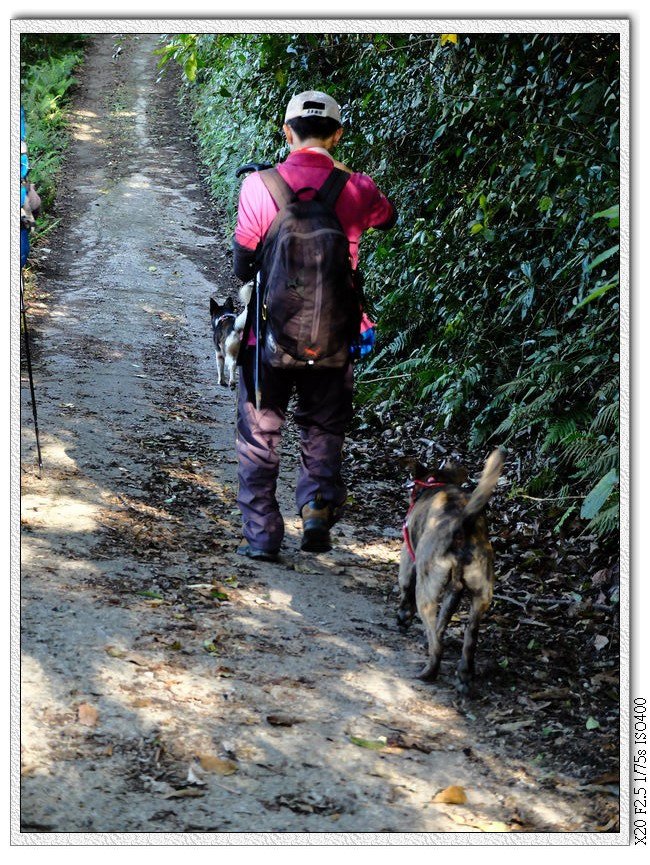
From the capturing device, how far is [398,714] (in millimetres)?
3973

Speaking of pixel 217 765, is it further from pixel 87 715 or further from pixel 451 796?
pixel 451 796

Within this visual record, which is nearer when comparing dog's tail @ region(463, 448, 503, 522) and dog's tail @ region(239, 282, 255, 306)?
dog's tail @ region(463, 448, 503, 522)

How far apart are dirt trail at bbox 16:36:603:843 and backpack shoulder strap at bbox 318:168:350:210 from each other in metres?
2.15

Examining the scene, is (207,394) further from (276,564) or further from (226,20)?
(226,20)

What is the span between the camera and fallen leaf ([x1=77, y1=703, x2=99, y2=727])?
3.50 metres

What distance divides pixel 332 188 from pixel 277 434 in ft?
4.79

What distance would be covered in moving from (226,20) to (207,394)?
18.0 ft

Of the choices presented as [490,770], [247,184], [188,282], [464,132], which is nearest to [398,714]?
[490,770]

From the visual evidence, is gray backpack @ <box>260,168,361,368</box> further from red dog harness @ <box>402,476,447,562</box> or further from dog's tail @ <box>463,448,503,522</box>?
dog's tail @ <box>463,448,503,522</box>

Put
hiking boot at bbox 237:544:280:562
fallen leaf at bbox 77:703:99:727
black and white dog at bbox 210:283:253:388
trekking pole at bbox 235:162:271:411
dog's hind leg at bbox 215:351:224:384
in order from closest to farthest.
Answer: fallen leaf at bbox 77:703:99:727 < trekking pole at bbox 235:162:271:411 < hiking boot at bbox 237:544:280:562 < black and white dog at bbox 210:283:253:388 < dog's hind leg at bbox 215:351:224:384

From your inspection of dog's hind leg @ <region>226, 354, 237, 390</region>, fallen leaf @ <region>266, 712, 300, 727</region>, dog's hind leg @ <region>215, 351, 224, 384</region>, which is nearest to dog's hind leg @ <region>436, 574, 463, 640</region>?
fallen leaf @ <region>266, 712, 300, 727</region>

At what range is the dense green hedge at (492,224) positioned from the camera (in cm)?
604

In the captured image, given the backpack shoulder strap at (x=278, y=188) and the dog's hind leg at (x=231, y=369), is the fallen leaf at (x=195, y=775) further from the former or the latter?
the dog's hind leg at (x=231, y=369)

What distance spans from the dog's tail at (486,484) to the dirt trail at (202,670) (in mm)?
913
